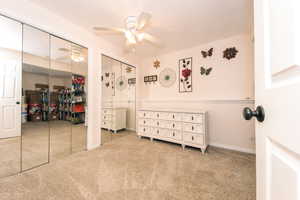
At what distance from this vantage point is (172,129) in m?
2.60

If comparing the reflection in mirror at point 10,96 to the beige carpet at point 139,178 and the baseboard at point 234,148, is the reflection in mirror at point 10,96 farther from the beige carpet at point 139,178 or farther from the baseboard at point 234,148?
the baseboard at point 234,148

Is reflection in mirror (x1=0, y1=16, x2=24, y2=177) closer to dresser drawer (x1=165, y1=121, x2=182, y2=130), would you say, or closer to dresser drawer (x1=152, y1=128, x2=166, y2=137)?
dresser drawer (x1=152, y1=128, x2=166, y2=137)

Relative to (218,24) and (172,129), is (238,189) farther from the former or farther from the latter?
(218,24)

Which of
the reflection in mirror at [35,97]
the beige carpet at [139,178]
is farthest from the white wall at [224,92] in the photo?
the reflection in mirror at [35,97]

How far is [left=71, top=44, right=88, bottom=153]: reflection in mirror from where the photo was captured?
231 centimetres

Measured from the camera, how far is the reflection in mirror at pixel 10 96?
5.28 feet

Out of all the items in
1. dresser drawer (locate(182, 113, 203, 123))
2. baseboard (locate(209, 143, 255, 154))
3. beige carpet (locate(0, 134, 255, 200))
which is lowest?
beige carpet (locate(0, 134, 255, 200))

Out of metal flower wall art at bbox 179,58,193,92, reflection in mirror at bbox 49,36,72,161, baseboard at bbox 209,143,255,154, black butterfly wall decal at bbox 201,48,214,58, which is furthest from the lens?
metal flower wall art at bbox 179,58,193,92

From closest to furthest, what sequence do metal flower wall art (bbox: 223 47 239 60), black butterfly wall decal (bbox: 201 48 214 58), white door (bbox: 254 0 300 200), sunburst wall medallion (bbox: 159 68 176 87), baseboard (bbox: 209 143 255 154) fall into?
white door (bbox: 254 0 300 200), baseboard (bbox: 209 143 255 154), metal flower wall art (bbox: 223 47 239 60), black butterfly wall decal (bbox: 201 48 214 58), sunburst wall medallion (bbox: 159 68 176 87)

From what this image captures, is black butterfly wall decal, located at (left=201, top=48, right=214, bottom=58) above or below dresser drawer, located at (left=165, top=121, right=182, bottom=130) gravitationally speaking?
above

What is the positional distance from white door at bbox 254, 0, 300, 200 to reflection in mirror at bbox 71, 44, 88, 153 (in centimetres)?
261

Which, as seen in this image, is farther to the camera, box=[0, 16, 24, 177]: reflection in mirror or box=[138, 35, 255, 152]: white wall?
box=[138, 35, 255, 152]: white wall

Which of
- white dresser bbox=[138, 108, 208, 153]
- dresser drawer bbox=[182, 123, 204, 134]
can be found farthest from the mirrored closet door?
dresser drawer bbox=[182, 123, 204, 134]

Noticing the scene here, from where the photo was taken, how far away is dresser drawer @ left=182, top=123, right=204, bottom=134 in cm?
229
